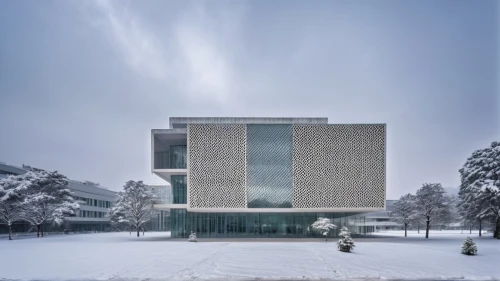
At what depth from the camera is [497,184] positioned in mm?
40906

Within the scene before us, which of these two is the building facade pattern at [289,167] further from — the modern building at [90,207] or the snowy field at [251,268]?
the modern building at [90,207]

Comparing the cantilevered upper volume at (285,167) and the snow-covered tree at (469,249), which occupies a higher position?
the cantilevered upper volume at (285,167)

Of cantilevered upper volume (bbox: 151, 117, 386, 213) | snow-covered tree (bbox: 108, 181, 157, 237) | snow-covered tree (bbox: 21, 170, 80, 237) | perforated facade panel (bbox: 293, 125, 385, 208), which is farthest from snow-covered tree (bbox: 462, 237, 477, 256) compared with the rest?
snow-covered tree (bbox: 21, 170, 80, 237)

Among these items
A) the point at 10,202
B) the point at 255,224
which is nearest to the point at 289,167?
the point at 255,224

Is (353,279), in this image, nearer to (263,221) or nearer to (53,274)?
(53,274)

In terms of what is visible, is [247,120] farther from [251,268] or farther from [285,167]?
[251,268]

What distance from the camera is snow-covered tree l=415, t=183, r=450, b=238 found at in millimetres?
51188

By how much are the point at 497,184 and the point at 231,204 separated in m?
32.1

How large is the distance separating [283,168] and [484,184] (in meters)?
24.3

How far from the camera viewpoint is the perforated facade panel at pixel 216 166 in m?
46.4

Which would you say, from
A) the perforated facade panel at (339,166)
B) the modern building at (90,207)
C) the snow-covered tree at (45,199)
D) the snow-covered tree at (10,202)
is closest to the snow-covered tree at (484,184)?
the perforated facade panel at (339,166)

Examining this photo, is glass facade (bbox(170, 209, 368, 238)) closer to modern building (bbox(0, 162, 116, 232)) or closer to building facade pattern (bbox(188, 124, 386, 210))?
building facade pattern (bbox(188, 124, 386, 210))

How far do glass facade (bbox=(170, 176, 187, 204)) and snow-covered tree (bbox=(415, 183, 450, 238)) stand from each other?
3510 cm

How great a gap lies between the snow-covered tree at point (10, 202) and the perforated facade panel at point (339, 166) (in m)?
37.7
